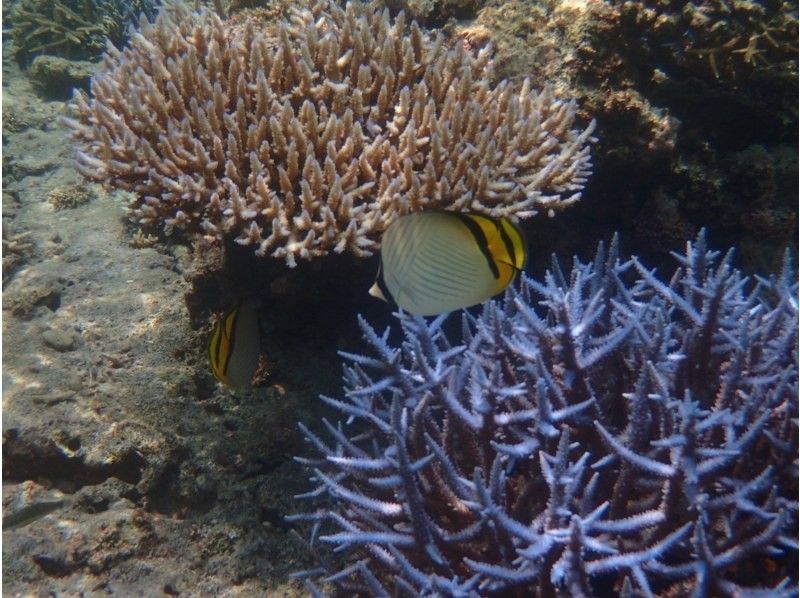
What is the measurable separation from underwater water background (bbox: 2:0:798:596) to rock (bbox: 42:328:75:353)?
1 centimetres

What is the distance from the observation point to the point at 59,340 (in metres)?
3.51

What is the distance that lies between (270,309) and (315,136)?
1055 millimetres

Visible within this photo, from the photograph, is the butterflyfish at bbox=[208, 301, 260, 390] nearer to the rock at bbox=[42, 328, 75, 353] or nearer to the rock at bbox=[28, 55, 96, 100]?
the rock at bbox=[42, 328, 75, 353]

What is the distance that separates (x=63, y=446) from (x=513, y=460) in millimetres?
2346

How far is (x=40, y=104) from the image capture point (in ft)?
24.6

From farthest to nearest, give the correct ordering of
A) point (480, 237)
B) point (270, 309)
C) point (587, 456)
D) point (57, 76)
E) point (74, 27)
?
1. point (74, 27)
2. point (57, 76)
3. point (270, 309)
4. point (587, 456)
5. point (480, 237)

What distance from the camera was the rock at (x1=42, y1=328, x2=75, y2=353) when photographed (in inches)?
138

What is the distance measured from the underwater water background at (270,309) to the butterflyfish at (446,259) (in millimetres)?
1342

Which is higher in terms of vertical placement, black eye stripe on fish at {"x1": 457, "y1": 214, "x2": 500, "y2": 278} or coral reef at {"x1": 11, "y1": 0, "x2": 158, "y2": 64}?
black eye stripe on fish at {"x1": 457, "y1": 214, "x2": 500, "y2": 278}

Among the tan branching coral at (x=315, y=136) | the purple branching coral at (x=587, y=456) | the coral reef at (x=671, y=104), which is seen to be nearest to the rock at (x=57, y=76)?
A: the tan branching coral at (x=315, y=136)

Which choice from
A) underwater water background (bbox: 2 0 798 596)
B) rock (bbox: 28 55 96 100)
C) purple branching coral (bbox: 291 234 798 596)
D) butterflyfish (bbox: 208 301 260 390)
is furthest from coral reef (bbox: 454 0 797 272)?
rock (bbox: 28 55 96 100)

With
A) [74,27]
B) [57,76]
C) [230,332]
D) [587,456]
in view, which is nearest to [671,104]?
[587,456]

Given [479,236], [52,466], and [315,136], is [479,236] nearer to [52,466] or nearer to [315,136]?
[315,136]

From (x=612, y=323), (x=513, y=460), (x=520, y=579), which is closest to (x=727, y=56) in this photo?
(x=612, y=323)
